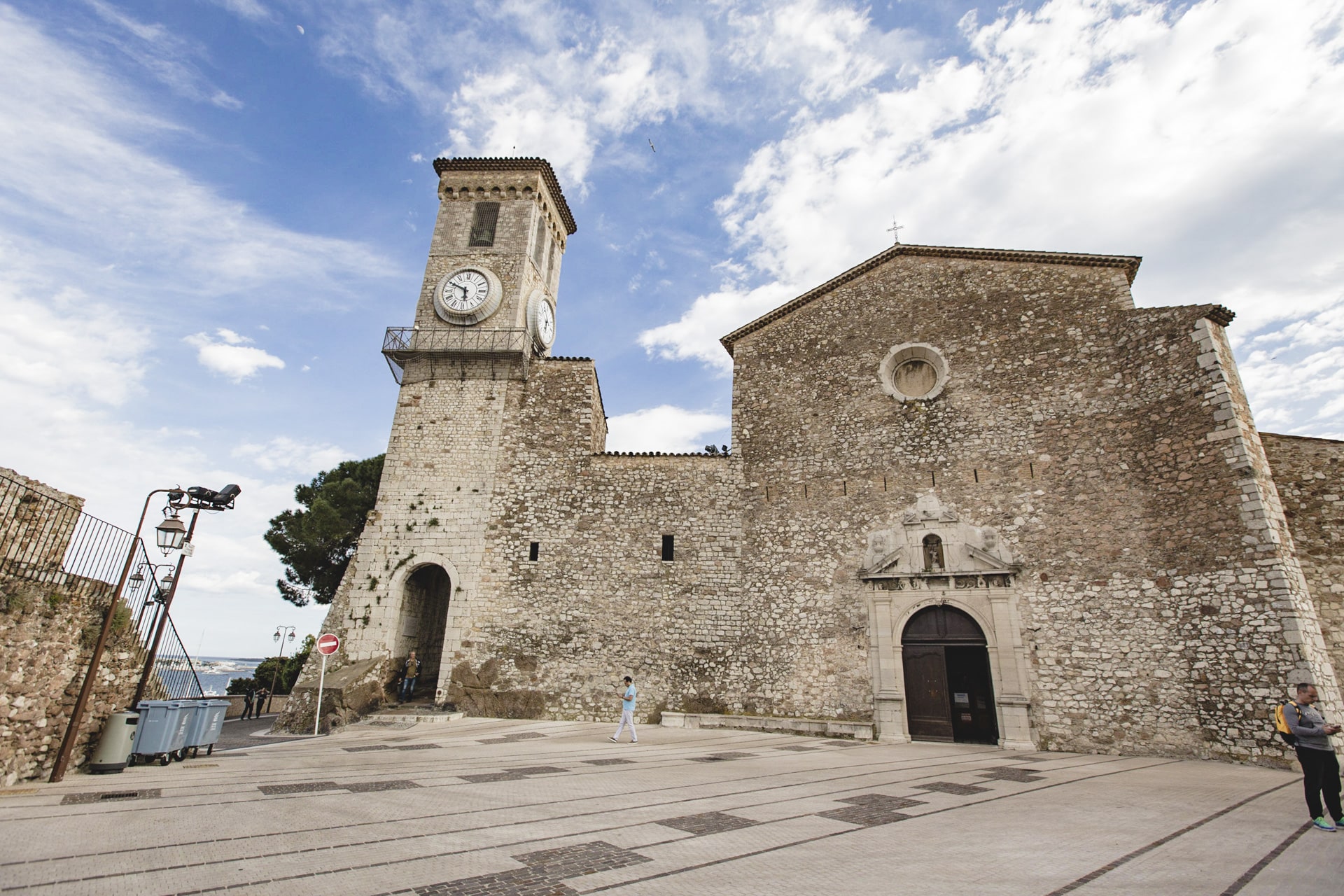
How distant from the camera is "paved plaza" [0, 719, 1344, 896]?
4.05 meters

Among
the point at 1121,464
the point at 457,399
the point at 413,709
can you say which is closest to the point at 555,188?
the point at 457,399

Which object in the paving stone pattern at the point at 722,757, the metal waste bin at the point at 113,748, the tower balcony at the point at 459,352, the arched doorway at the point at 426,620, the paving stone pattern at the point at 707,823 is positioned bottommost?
the paving stone pattern at the point at 722,757

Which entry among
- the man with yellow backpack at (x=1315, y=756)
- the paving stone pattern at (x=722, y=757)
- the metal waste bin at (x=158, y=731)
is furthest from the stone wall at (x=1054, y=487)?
the metal waste bin at (x=158, y=731)

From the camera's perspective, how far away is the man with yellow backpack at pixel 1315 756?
555 centimetres

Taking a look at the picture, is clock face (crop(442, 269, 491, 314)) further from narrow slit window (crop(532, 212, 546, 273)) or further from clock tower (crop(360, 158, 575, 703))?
narrow slit window (crop(532, 212, 546, 273))

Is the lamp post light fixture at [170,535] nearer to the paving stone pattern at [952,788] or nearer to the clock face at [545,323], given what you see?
the paving stone pattern at [952,788]

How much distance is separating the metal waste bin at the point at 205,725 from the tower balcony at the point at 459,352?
10345 mm

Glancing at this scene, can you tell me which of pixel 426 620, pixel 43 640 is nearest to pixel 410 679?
pixel 426 620

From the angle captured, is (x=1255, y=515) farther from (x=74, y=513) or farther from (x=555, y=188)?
(x=555, y=188)

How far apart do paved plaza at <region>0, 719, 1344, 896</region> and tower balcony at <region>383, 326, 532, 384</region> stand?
10.9m

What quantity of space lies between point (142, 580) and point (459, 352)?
10146 millimetres

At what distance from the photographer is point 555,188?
21016 millimetres

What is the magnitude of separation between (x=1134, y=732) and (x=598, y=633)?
11063mm

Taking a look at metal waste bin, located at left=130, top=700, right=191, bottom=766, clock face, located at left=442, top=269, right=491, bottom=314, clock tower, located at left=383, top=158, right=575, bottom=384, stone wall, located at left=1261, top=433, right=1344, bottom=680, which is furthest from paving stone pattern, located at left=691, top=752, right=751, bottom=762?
clock face, located at left=442, top=269, right=491, bottom=314
